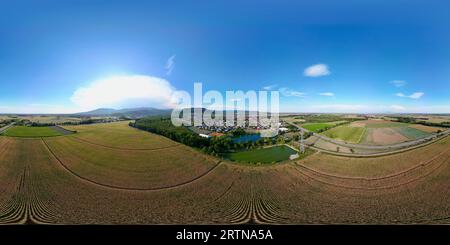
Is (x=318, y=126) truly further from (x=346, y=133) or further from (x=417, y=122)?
(x=417, y=122)

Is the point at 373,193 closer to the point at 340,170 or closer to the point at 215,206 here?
the point at 340,170

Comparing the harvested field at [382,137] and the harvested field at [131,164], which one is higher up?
the harvested field at [382,137]

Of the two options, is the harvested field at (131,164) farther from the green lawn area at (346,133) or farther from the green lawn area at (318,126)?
the green lawn area at (346,133)

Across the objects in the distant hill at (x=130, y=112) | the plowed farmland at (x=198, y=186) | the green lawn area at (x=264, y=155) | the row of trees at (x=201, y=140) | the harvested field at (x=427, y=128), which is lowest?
the plowed farmland at (x=198, y=186)

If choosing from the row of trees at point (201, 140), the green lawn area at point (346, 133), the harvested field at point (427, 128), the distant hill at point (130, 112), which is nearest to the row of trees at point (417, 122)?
the harvested field at point (427, 128)

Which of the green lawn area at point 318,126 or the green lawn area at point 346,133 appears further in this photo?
the green lawn area at point 318,126

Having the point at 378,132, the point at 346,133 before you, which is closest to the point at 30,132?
the point at 346,133
